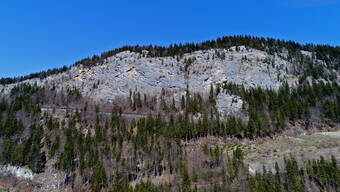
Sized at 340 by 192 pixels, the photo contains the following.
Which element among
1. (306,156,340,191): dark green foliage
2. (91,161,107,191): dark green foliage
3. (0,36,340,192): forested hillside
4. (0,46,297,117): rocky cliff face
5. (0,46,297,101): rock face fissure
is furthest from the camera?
(0,46,297,101): rock face fissure

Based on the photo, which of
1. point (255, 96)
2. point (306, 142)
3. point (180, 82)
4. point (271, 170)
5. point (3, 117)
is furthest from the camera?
point (180, 82)

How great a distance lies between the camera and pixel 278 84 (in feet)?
370

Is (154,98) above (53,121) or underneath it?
above

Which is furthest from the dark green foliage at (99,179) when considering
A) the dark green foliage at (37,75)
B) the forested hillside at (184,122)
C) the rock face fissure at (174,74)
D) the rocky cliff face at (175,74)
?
the dark green foliage at (37,75)

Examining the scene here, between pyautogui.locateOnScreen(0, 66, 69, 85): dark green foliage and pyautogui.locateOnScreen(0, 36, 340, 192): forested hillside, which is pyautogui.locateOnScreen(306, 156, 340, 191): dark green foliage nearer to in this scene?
pyautogui.locateOnScreen(0, 36, 340, 192): forested hillside

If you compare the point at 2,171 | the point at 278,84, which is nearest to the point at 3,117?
the point at 2,171

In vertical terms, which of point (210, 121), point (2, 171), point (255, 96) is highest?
point (255, 96)

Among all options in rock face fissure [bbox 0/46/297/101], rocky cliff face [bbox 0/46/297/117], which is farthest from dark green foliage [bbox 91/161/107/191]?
rock face fissure [bbox 0/46/297/101]

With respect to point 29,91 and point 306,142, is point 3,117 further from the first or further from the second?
point 306,142

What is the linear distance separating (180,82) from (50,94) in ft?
174

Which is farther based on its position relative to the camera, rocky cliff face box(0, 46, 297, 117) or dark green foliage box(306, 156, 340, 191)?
rocky cliff face box(0, 46, 297, 117)

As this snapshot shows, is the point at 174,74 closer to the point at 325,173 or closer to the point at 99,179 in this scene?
the point at 99,179

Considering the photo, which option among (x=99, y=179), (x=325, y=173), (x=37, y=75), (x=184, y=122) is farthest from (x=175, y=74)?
(x=325, y=173)

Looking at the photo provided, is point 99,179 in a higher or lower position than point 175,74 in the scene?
lower
